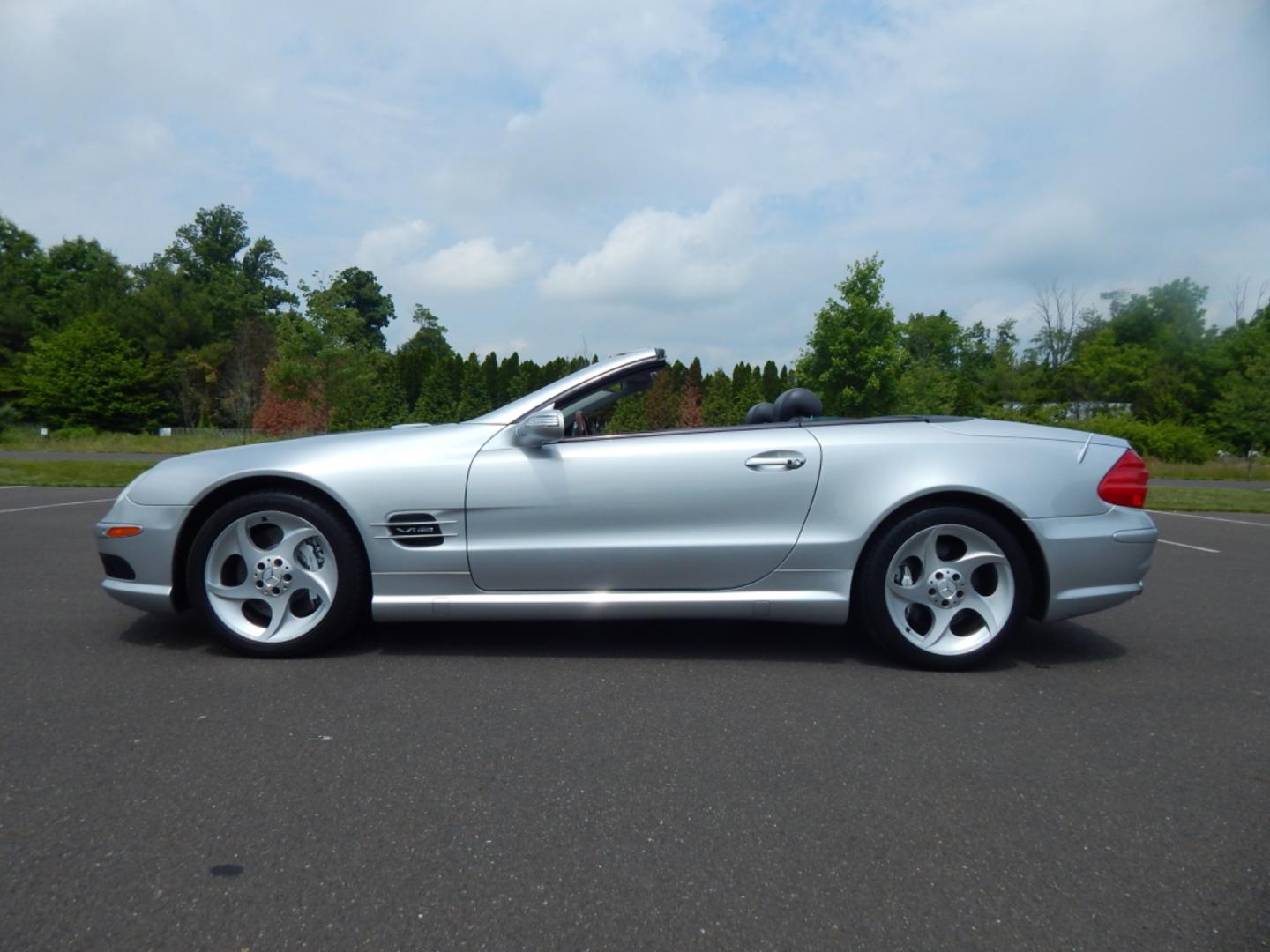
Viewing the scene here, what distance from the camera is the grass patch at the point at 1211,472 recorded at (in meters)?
29.9

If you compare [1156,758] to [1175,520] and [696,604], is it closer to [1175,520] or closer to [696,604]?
[696,604]

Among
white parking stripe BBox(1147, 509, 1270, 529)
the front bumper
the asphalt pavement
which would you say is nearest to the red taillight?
the asphalt pavement

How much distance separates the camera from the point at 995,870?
2.27m

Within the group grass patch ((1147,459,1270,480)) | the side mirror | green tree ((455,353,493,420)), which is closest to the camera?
the side mirror

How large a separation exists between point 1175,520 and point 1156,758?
34.9 feet

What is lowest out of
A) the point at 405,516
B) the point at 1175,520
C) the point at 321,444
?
the point at 1175,520

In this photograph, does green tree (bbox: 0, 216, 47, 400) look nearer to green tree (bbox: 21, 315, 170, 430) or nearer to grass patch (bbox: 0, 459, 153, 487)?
green tree (bbox: 21, 315, 170, 430)

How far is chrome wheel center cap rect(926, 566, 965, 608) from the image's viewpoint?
4.09 meters

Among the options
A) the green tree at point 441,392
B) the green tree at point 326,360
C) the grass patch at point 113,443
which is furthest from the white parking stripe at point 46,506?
the green tree at point 441,392

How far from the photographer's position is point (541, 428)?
4.09 metres

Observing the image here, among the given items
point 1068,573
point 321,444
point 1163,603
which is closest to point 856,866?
point 1068,573

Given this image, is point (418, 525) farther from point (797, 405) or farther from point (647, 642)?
point (797, 405)

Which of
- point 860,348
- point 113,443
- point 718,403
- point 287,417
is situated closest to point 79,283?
point 113,443

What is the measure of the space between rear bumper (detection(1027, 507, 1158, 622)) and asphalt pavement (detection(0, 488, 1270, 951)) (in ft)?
1.05
